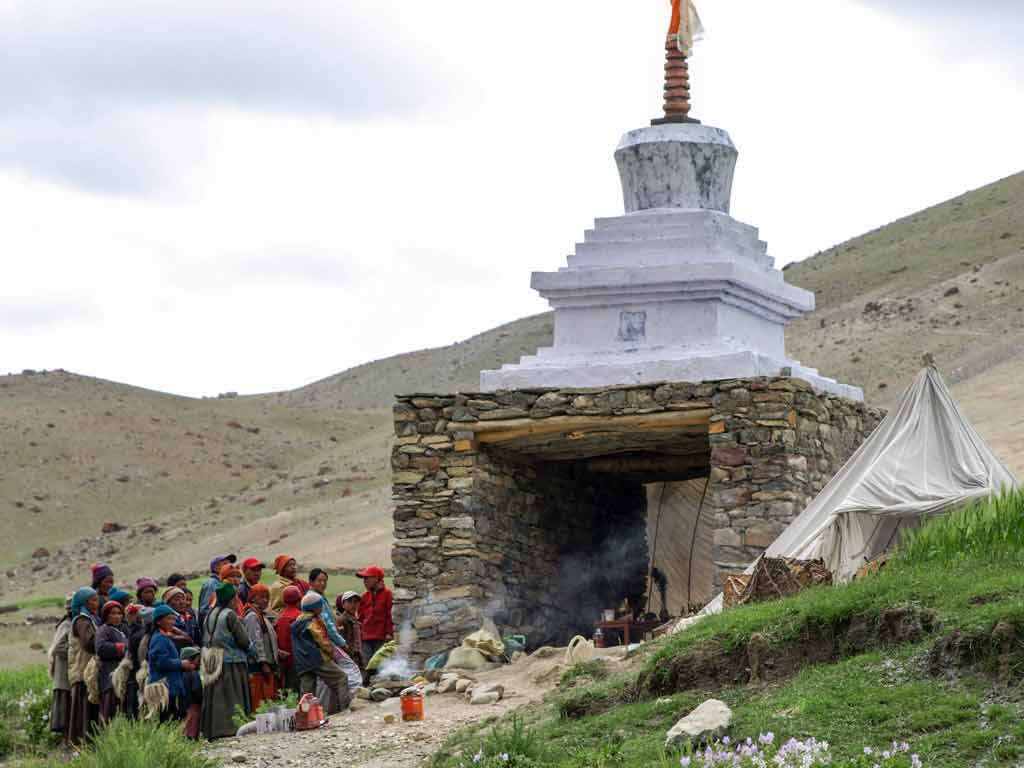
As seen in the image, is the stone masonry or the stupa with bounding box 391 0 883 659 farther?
the stupa with bounding box 391 0 883 659

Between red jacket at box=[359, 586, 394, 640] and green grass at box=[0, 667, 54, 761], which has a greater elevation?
red jacket at box=[359, 586, 394, 640]

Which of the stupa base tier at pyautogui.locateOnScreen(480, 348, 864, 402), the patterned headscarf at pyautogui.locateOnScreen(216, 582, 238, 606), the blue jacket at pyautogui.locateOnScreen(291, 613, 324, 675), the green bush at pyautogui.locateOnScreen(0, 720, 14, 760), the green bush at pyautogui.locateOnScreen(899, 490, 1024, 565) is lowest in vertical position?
the green bush at pyautogui.locateOnScreen(0, 720, 14, 760)

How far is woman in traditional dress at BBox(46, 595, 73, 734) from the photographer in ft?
42.7

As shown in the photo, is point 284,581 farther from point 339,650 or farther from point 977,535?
point 977,535

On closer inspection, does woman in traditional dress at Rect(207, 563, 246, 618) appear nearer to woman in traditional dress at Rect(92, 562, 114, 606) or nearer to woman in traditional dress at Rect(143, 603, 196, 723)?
woman in traditional dress at Rect(143, 603, 196, 723)

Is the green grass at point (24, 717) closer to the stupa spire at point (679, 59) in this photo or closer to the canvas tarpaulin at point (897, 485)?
the canvas tarpaulin at point (897, 485)

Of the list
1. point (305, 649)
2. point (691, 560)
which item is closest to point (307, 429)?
point (691, 560)

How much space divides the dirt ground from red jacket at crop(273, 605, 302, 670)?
27.9 inches

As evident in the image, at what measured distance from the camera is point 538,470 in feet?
49.8

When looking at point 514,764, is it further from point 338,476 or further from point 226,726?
point 338,476

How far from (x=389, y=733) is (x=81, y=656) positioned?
294 centimetres

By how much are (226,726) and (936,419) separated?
566 cm

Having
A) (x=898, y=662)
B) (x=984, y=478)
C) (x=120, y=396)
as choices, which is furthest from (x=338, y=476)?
(x=898, y=662)

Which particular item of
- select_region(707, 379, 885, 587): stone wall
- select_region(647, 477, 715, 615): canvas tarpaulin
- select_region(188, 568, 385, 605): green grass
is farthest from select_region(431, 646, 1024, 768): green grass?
select_region(188, 568, 385, 605): green grass
